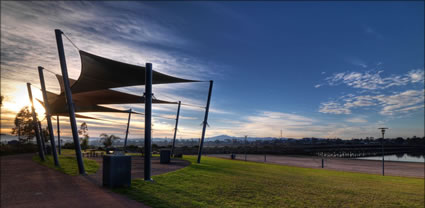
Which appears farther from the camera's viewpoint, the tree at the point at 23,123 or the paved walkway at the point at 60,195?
the tree at the point at 23,123

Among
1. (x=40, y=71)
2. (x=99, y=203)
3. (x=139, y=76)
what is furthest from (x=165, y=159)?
(x=99, y=203)

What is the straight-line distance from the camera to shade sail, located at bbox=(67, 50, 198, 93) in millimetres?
10844

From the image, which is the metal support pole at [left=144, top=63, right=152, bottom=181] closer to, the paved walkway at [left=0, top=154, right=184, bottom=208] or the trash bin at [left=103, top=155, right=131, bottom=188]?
the trash bin at [left=103, top=155, right=131, bottom=188]

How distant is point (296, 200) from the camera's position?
8234mm

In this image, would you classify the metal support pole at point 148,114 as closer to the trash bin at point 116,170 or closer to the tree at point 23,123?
the trash bin at point 116,170

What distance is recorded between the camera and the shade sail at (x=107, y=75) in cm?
1084

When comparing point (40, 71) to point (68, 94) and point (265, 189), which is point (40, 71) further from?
point (265, 189)

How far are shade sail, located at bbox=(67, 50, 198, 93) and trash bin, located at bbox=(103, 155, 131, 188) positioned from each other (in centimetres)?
430

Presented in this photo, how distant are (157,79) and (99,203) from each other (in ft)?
24.5

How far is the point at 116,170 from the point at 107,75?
17.8 feet

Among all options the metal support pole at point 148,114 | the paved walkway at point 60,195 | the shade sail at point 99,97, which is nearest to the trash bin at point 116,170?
the paved walkway at point 60,195

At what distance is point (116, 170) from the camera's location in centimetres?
866

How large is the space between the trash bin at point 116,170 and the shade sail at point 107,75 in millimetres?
4301

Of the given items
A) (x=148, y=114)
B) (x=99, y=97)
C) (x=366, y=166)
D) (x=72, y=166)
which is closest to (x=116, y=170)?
(x=148, y=114)
